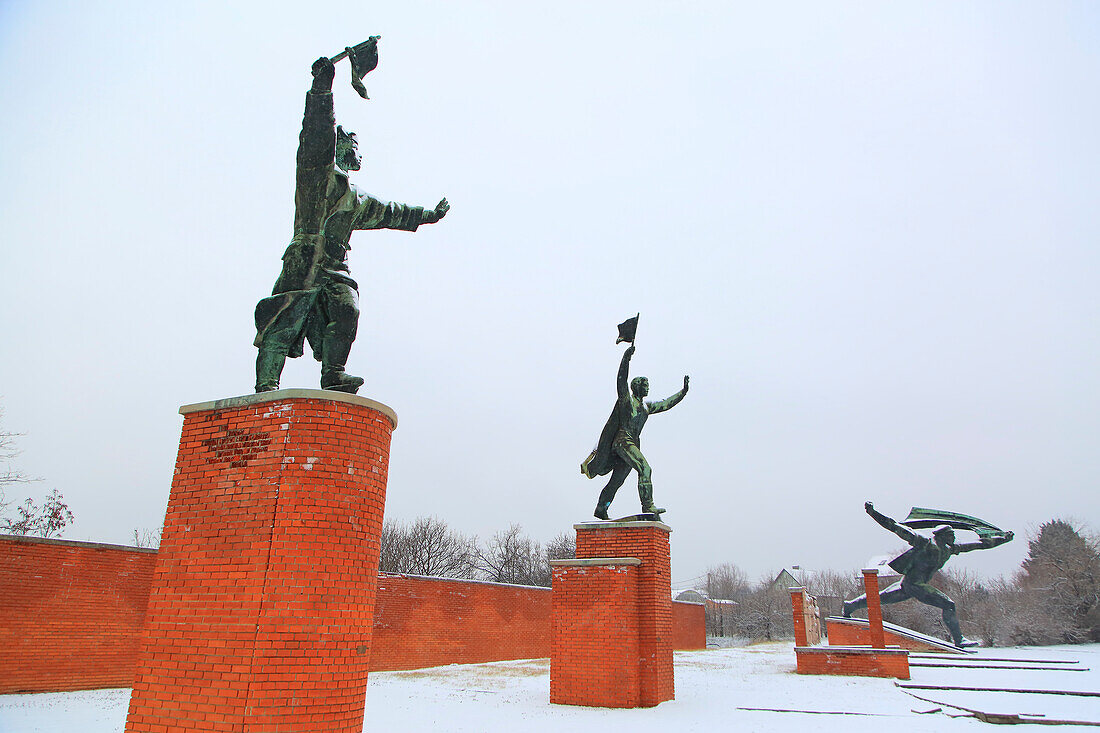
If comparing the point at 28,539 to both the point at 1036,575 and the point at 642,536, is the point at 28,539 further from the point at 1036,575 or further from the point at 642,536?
the point at 1036,575

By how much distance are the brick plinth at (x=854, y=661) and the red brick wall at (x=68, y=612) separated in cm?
1563

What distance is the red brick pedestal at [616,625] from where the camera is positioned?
10.1m

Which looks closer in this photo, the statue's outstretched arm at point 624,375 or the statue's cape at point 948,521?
the statue's outstretched arm at point 624,375

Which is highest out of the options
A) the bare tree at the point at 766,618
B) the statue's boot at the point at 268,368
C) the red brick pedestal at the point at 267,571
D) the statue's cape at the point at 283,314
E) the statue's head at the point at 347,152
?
the statue's head at the point at 347,152

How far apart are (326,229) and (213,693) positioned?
159 inches

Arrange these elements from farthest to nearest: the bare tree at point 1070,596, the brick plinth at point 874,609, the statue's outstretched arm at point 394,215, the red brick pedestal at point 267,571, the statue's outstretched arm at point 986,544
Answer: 1. the bare tree at point 1070,596
2. the statue's outstretched arm at point 986,544
3. the brick plinth at point 874,609
4. the statue's outstretched arm at point 394,215
5. the red brick pedestal at point 267,571

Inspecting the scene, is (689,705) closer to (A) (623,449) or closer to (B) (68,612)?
(A) (623,449)

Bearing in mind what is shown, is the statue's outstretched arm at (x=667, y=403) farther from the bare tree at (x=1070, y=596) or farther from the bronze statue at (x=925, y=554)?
the bare tree at (x=1070, y=596)

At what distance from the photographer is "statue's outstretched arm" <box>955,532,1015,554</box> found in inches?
836

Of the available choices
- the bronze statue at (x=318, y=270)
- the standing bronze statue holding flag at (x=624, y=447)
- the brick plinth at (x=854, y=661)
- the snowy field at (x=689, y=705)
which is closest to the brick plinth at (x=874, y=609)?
the brick plinth at (x=854, y=661)

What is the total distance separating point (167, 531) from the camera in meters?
5.27

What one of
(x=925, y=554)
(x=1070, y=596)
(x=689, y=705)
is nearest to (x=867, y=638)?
(x=925, y=554)

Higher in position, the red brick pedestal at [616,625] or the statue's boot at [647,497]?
the statue's boot at [647,497]

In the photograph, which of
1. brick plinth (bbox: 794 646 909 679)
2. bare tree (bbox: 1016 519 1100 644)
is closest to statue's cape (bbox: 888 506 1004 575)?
brick plinth (bbox: 794 646 909 679)
